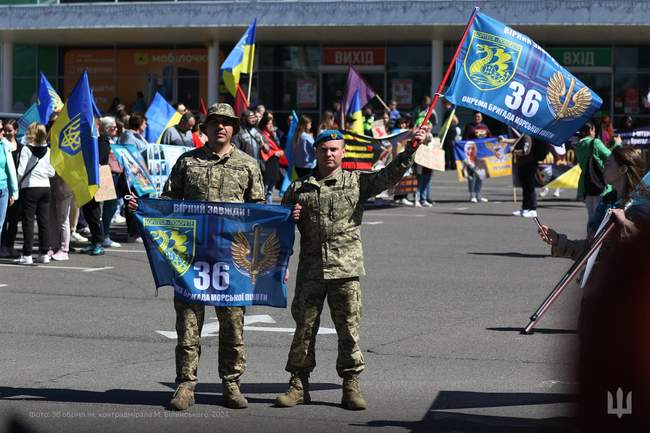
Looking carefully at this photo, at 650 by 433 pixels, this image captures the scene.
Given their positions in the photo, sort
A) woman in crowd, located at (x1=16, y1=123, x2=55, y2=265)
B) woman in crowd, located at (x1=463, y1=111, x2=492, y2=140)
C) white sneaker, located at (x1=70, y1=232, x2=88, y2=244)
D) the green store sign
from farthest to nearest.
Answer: the green store sign → woman in crowd, located at (x1=463, y1=111, x2=492, y2=140) → white sneaker, located at (x1=70, y1=232, x2=88, y2=244) → woman in crowd, located at (x1=16, y1=123, x2=55, y2=265)

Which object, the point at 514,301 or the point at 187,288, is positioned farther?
the point at 514,301

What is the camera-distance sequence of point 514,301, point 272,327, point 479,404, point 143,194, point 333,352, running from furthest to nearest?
point 143,194 < point 514,301 < point 272,327 < point 333,352 < point 479,404

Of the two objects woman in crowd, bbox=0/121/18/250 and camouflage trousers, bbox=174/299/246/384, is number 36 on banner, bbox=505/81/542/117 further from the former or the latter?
woman in crowd, bbox=0/121/18/250

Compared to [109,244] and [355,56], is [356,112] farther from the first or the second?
[355,56]

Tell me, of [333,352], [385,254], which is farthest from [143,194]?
[333,352]

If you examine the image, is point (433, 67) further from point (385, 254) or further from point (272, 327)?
point (272, 327)

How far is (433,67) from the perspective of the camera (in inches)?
1547

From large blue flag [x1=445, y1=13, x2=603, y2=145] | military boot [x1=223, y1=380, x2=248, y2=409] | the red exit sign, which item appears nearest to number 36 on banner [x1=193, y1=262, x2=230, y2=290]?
military boot [x1=223, y1=380, x2=248, y2=409]

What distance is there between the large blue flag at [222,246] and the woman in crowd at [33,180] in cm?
716

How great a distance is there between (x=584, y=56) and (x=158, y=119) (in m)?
22.7

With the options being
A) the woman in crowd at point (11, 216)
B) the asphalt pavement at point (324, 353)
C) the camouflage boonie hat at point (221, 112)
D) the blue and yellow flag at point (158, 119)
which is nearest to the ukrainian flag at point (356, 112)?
the blue and yellow flag at point (158, 119)

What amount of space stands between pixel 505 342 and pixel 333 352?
56.4 inches

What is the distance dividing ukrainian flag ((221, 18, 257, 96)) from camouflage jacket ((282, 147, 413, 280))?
13242 mm

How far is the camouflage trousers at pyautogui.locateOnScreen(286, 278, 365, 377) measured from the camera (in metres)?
7.52
